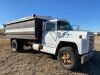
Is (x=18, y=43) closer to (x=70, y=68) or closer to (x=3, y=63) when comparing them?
(x=3, y=63)

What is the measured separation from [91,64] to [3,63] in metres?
5.18

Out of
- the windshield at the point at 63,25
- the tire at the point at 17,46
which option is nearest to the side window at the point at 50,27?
the windshield at the point at 63,25

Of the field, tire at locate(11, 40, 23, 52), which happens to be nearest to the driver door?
the field

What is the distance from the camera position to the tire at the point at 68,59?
7441mm

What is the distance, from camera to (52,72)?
7.41 meters

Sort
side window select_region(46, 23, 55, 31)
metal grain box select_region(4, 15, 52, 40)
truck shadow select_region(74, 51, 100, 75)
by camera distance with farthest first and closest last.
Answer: metal grain box select_region(4, 15, 52, 40) < side window select_region(46, 23, 55, 31) < truck shadow select_region(74, 51, 100, 75)

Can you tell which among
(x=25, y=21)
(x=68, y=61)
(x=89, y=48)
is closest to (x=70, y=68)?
(x=68, y=61)

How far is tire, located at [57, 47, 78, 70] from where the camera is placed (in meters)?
7.44

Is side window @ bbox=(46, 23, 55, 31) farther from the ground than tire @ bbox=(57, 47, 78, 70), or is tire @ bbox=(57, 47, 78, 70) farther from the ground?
side window @ bbox=(46, 23, 55, 31)

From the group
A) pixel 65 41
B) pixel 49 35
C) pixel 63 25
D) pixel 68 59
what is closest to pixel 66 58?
pixel 68 59

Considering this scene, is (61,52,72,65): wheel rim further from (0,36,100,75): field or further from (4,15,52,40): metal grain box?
(4,15,52,40): metal grain box

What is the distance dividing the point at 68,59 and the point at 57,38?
145 centimetres

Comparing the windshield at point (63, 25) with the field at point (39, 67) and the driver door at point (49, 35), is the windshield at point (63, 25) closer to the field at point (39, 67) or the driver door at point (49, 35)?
the driver door at point (49, 35)

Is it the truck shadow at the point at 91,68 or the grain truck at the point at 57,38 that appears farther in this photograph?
the truck shadow at the point at 91,68
